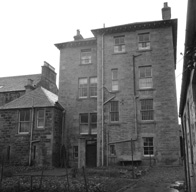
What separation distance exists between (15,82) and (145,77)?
820 inches

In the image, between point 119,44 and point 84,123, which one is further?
point 84,123

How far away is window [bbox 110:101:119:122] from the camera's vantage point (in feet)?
76.1

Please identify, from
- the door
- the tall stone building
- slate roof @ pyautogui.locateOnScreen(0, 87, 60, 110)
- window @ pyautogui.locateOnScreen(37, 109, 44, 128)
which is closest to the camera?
the tall stone building

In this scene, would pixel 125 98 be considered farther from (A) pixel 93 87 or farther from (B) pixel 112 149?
(B) pixel 112 149

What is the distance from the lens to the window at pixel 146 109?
73.6ft

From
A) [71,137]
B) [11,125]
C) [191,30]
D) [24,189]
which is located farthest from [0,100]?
[191,30]

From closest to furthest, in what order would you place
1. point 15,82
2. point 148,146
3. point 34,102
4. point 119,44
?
point 148,146, point 119,44, point 34,102, point 15,82

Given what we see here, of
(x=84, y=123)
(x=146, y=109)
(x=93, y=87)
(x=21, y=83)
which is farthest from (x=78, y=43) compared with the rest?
(x=21, y=83)

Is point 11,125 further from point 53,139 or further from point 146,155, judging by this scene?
point 146,155

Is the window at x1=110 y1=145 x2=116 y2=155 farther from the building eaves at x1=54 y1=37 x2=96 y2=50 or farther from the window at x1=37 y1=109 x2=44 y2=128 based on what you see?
the building eaves at x1=54 y1=37 x2=96 y2=50

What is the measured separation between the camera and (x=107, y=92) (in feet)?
78.1

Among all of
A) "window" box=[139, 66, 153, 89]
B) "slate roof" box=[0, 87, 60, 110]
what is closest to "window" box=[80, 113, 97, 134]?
"slate roof" box=[0, 87, 60, 110]

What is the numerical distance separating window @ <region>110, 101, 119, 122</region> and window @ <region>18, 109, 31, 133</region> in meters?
7.93

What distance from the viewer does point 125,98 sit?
2322cm
